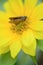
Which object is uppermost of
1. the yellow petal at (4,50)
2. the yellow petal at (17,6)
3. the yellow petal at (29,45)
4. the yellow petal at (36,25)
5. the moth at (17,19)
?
the yellow petal at (17,6)

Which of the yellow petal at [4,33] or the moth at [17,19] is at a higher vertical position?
the moth at [17,19]

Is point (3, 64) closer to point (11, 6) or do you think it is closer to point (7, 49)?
point (7, 49)

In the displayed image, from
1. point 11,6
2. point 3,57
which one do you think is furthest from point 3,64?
point 11,6
